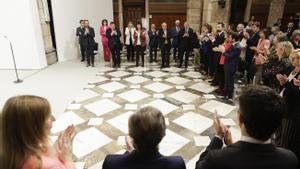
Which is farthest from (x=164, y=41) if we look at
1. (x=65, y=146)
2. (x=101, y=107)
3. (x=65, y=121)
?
(x=65, y=146)

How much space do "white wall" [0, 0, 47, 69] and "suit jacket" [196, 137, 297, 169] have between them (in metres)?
6.79

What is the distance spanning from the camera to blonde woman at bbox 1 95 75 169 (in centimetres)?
125

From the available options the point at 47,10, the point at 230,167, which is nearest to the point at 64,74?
the point at 47,10

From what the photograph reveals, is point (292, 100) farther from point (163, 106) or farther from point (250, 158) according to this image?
point (163, 106)

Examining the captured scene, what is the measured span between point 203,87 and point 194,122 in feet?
5.95

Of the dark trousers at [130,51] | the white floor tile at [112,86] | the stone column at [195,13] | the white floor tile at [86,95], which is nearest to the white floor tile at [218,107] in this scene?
the white floor tile at [112,86]

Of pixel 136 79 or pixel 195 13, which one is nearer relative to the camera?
pixel 136 79

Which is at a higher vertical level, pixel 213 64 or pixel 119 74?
pixel 213 64

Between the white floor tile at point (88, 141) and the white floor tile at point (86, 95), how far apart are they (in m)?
1.32

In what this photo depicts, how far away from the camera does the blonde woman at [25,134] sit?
125 cm

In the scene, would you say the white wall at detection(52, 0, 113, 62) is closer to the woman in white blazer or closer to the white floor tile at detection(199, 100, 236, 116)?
the woman in white blazer

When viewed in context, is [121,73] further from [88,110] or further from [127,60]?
[88,110]

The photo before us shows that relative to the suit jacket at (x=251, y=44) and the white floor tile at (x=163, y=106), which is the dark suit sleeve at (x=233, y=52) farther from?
the suit jacket at (x=251, y=44)

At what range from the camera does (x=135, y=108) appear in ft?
14.9
